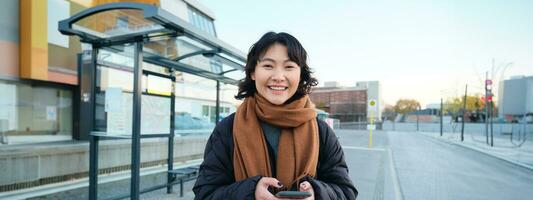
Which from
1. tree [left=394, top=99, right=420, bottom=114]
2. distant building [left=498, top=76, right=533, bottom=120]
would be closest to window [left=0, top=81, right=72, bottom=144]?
distant building [left=498, top=76, right=533, bottom=120]

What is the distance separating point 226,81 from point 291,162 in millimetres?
5533

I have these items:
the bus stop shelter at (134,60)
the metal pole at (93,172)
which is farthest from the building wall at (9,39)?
the metal pole at (93,172)

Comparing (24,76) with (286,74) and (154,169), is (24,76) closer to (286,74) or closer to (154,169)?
(154,169)

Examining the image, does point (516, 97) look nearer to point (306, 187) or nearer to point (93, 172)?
point (93, 172)

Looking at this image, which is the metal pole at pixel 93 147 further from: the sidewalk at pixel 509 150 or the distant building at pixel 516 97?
the distant building at pixel 516 97

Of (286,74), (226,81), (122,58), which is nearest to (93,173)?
(122,58)

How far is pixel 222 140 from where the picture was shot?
142cm

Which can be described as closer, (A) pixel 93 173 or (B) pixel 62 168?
(A) pixel 93 173

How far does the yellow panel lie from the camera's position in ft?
32.1

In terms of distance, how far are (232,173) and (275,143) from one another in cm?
26

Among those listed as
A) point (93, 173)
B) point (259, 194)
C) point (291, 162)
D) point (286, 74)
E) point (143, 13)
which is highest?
point (143, 13)

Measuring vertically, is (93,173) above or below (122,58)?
below

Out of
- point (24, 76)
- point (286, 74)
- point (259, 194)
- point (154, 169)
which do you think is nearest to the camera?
point (259, 194)

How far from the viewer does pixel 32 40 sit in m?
9.80
